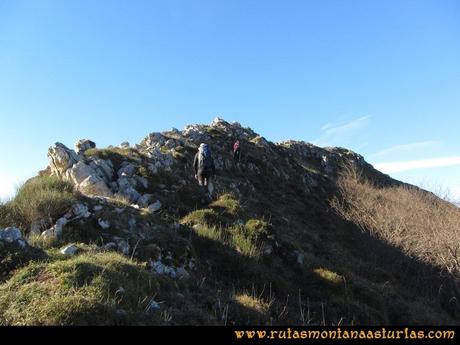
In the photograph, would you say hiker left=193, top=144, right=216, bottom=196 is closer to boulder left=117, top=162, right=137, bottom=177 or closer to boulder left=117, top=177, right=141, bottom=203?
boulder left=117, top=177, right=141, bottom=203

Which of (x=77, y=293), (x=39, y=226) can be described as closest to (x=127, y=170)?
(x=39, y=226)

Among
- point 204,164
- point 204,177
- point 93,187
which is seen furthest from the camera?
point 204,177

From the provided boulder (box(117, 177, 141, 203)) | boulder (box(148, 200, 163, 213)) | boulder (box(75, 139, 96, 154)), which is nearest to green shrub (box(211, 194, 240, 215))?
boulder (box(148, 200, 163, 213))

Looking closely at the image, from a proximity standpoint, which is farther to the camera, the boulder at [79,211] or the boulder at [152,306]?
the boulder at [79,211]

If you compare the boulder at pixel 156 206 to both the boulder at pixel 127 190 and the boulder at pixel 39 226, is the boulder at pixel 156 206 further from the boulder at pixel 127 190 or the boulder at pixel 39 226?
the boulder at pixel 39 226

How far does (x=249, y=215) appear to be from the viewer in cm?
1816

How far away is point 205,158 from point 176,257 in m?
8.32

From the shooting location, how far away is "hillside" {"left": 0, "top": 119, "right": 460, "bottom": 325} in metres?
6.79

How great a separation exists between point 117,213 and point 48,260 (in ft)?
14.2

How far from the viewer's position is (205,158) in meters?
19.0

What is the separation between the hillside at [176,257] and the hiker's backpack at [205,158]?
1.52 meters

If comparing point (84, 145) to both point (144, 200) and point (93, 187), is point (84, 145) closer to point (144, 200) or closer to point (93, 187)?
point (93, 187)

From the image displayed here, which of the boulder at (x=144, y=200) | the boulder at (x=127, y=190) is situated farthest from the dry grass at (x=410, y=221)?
the boulder at (x=127, y=190)

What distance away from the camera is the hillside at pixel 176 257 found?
6785 millimetres
